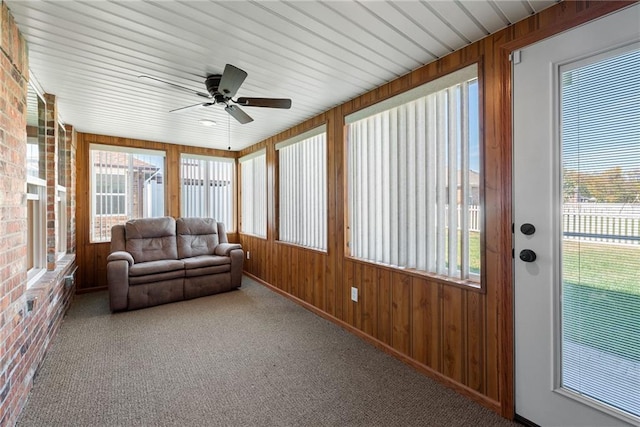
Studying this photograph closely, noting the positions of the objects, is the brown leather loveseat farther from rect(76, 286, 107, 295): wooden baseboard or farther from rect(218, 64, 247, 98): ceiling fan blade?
rect(218, 64, 247, 98): ceiling fan blade

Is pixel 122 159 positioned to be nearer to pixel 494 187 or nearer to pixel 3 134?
pixel 3 134

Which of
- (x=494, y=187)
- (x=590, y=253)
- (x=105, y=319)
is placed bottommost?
(x=105, y=319)

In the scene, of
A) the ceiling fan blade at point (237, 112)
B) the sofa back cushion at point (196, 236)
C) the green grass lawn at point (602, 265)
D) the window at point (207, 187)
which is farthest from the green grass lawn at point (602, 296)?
the window at point (207, 187)

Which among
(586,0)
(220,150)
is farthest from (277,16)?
(220,150)

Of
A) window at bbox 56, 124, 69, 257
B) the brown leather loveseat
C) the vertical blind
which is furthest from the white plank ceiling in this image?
the brown leather loveseat

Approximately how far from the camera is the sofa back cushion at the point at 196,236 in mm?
4589

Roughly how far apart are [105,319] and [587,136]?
4455 mm

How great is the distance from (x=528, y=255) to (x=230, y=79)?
85.2 inches

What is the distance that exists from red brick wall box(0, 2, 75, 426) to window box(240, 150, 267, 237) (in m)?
2.99

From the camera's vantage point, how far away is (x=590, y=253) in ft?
5.08

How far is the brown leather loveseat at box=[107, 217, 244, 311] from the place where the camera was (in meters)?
3.63

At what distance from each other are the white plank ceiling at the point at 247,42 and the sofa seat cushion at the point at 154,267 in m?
1.92

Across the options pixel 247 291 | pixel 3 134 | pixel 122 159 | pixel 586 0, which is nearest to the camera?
pixel 586 0

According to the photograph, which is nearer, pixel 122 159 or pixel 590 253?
pixel 590 253
